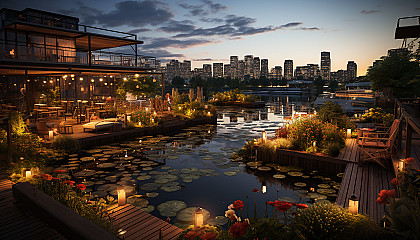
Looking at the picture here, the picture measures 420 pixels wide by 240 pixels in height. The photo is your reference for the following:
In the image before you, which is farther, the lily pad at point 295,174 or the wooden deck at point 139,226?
the lily pad at point 295,174

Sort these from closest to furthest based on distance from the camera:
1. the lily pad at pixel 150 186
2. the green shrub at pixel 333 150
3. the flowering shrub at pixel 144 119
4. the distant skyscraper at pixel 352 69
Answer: the lily pad at pixel 150 186 < the green shrub at pixel 333 150 < the flowering shrub at pixel 144 119 < the distant skyscraper at pixel 352 69

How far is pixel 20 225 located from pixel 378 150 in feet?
27.1

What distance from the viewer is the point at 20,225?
370 centimetres

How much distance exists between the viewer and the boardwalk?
14.8 feet

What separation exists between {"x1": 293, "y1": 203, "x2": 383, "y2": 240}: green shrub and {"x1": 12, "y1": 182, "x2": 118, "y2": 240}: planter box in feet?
7.65

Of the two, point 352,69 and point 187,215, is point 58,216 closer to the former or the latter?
point 187,215

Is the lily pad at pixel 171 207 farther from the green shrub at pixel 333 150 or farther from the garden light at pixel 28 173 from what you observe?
the green shrub at pixel 333 150

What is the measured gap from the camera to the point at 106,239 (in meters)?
2.55

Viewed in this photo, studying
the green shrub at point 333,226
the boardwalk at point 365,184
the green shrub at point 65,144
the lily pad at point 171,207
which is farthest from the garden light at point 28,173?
the boardwalk at point 365,184

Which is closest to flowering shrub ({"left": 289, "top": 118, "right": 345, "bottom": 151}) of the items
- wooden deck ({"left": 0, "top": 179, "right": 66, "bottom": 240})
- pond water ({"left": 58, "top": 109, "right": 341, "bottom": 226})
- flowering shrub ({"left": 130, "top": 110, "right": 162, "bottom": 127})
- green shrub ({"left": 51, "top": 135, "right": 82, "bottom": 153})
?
pond water ({"left": 58, "top": 109, "right": 341, "bottom": 226})

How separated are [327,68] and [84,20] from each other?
186 meters

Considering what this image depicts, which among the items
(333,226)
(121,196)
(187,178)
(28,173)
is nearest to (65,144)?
(28,173)

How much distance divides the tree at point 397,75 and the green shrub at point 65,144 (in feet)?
55.7

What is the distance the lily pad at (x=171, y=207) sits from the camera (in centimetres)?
509
